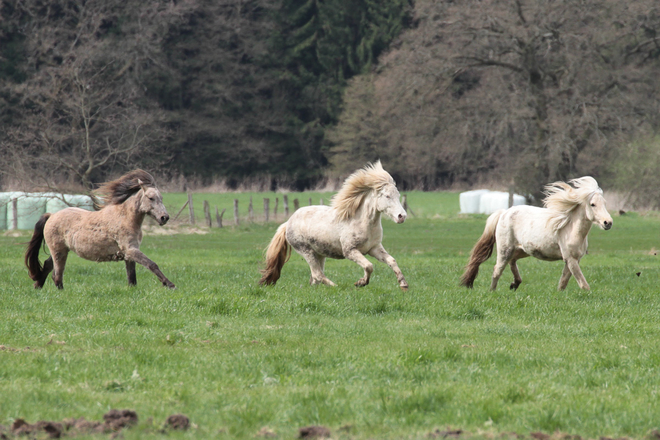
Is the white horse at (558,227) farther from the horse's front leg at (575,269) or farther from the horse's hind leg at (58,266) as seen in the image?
the horse's hind leg at (58,266)

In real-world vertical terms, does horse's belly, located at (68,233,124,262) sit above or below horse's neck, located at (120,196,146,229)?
below

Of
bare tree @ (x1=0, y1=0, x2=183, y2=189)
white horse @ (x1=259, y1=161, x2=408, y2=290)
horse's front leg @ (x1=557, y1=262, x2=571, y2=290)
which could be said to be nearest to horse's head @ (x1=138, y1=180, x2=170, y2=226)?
white horse @ (x1=259, y1=161, x2=408, y2=290)

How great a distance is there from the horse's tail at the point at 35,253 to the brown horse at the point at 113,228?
15 mm

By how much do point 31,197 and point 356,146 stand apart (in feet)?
123

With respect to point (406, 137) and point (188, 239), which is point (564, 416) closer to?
point (188, 239)

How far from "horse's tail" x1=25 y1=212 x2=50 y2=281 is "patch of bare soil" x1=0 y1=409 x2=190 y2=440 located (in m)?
8.28

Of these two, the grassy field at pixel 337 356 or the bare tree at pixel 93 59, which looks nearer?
the grassy field at pixel 337 356

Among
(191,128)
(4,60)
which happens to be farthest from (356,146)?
(4,60)

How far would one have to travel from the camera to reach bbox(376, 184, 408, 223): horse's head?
12423 millimetres

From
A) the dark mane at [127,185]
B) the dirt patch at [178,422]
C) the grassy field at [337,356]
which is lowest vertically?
the grassy field at [337,356]

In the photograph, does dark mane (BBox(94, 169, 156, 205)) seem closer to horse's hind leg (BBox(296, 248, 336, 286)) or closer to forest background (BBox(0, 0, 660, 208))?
horse's hind leg (BBox(296, 248, 336, 286))

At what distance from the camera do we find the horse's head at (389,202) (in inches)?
489

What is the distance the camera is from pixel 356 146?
2623 inches

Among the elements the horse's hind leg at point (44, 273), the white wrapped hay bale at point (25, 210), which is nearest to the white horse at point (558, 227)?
the horse's hind leg at point (44, 273)
